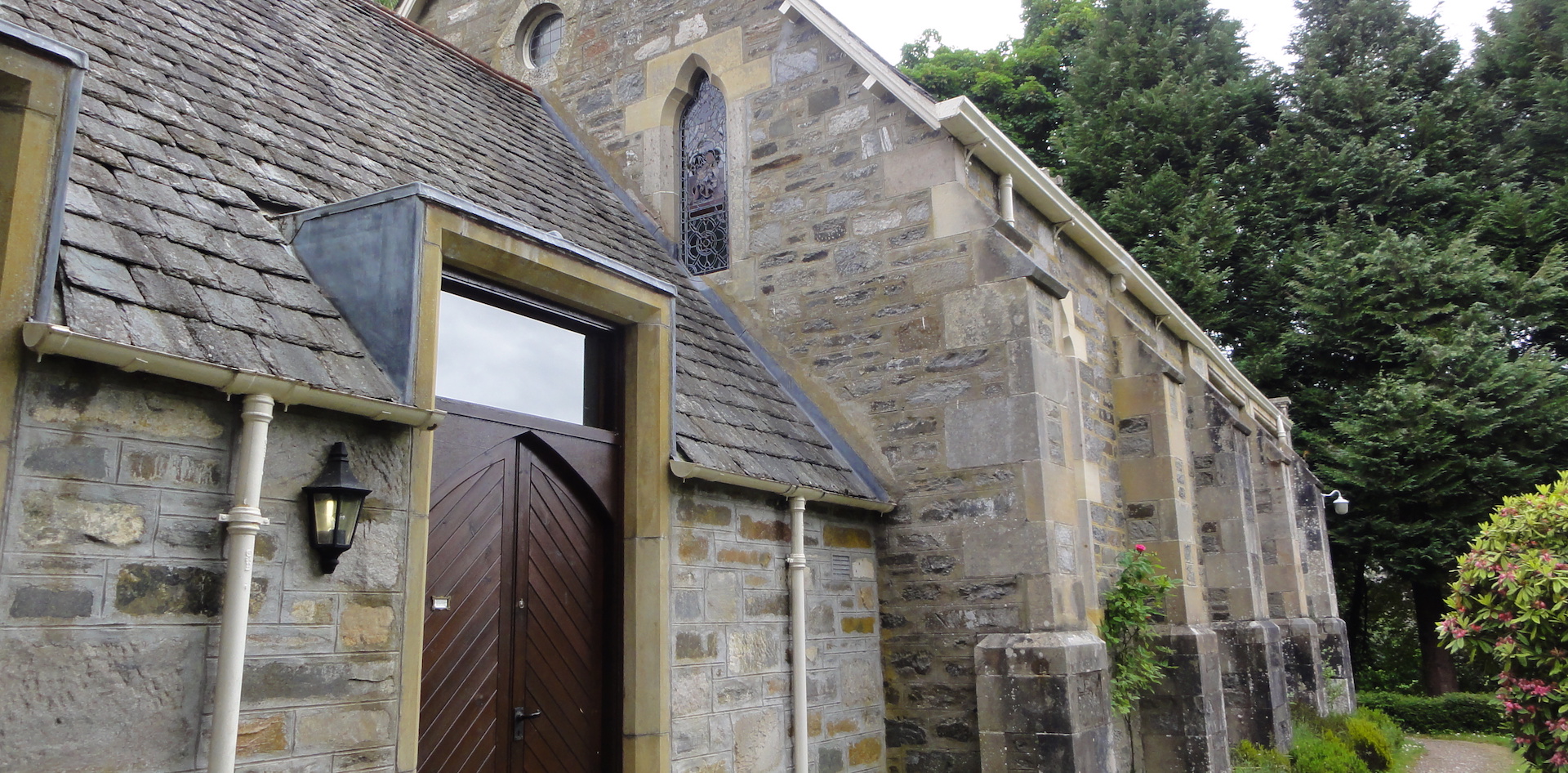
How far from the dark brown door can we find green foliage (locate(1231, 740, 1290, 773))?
7.45 meters

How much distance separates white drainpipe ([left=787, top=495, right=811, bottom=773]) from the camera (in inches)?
282

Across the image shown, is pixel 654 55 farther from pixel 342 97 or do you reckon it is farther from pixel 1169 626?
pixel 1169 626

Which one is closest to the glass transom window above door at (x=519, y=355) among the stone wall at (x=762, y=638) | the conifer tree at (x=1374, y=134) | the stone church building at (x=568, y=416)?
the stone church building at (x=568, y=416)

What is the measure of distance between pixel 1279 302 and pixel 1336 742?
1305 cm

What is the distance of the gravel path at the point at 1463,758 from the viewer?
45.2 feet

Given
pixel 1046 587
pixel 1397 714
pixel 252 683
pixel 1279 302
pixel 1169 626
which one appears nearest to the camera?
pixel 252 683

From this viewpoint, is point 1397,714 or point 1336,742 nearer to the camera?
point 1336,742

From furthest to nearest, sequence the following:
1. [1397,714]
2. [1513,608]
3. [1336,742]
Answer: [1397,714]
[1336,742]
[1513,608]

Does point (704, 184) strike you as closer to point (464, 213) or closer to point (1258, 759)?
point (464, 213)

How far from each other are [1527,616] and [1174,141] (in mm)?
18868

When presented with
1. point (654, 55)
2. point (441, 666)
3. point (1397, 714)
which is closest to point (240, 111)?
point (441, 666)

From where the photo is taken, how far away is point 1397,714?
62.5 ft

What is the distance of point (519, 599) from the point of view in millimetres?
6062

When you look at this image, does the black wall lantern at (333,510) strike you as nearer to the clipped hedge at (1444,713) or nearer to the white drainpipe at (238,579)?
the white drainpipe at (238,579)
